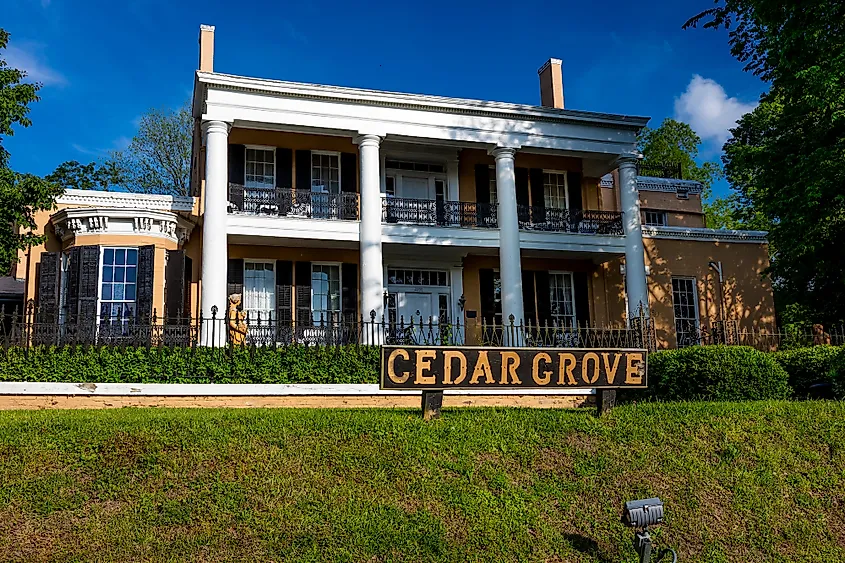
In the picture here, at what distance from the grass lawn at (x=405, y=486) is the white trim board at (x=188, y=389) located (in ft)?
5.15

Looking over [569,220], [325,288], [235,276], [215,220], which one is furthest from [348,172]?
[569,220]

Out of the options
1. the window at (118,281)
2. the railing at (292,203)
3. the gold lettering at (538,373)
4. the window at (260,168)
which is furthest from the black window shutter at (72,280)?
the gold lettering at (538,373)

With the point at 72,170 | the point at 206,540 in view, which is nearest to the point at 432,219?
the point at 206,540

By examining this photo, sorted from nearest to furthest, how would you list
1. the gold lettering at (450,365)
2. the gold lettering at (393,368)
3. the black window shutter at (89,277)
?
the gold lettering at (393,368) < the gold lettering at (450,365) < the black window shutter at (89,277)

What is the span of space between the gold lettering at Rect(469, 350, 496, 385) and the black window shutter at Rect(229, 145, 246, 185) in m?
11.6

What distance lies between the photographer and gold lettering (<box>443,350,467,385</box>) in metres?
9.59

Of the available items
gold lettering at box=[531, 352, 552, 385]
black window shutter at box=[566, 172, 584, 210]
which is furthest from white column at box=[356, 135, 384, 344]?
gold lettering at box=[531, 352, 552, 385]

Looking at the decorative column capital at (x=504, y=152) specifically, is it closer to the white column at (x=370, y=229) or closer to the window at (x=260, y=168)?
the white column at (x=370, y=229)

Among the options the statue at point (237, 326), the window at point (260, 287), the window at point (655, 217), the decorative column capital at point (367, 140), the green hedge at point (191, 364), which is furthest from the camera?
the window at point (655, 217)

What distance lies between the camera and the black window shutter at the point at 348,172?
2031 cm

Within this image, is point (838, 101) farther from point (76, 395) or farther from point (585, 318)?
point (76, 395)

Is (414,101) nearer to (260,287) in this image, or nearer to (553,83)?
(553,83)

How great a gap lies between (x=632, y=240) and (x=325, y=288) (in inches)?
319

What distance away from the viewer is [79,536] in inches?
268
